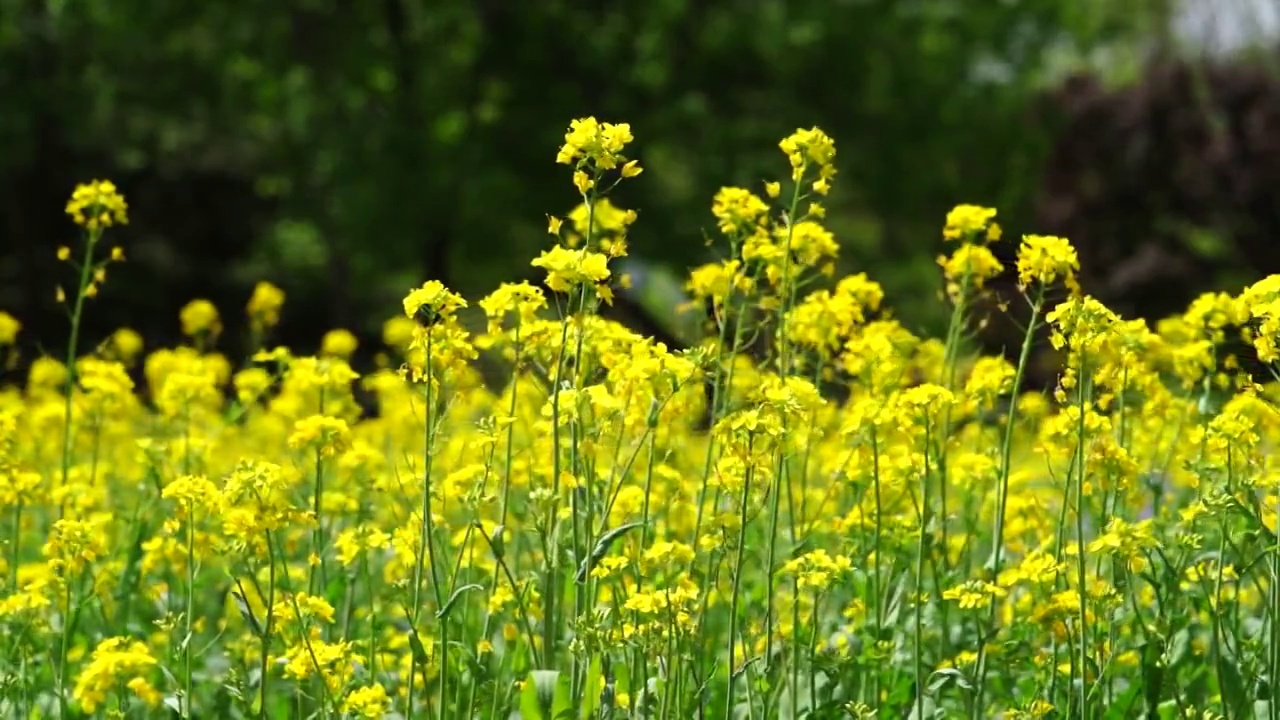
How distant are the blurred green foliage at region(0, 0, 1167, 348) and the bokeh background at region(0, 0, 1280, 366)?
0.10 ft

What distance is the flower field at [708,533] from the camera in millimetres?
3430

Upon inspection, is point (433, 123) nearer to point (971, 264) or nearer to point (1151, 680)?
point (971, 264)

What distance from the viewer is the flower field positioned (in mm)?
3430

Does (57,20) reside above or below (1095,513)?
above

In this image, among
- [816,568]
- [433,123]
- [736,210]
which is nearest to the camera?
[816,568]

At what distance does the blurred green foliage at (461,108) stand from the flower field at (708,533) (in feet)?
44.1

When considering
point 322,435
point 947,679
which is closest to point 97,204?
point 322,435

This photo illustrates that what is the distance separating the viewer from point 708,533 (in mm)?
3691

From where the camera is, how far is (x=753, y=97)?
20.5 meters

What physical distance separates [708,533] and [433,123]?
16.4m

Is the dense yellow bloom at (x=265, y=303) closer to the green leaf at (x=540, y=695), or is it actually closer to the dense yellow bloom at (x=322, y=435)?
the dense yellow bloom at (x=322, y=435)

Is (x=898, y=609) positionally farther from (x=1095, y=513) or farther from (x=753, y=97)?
(x=753, y=97)

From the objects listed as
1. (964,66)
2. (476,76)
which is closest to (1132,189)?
(964,66)

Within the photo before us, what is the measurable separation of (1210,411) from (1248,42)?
35162 millimetres
